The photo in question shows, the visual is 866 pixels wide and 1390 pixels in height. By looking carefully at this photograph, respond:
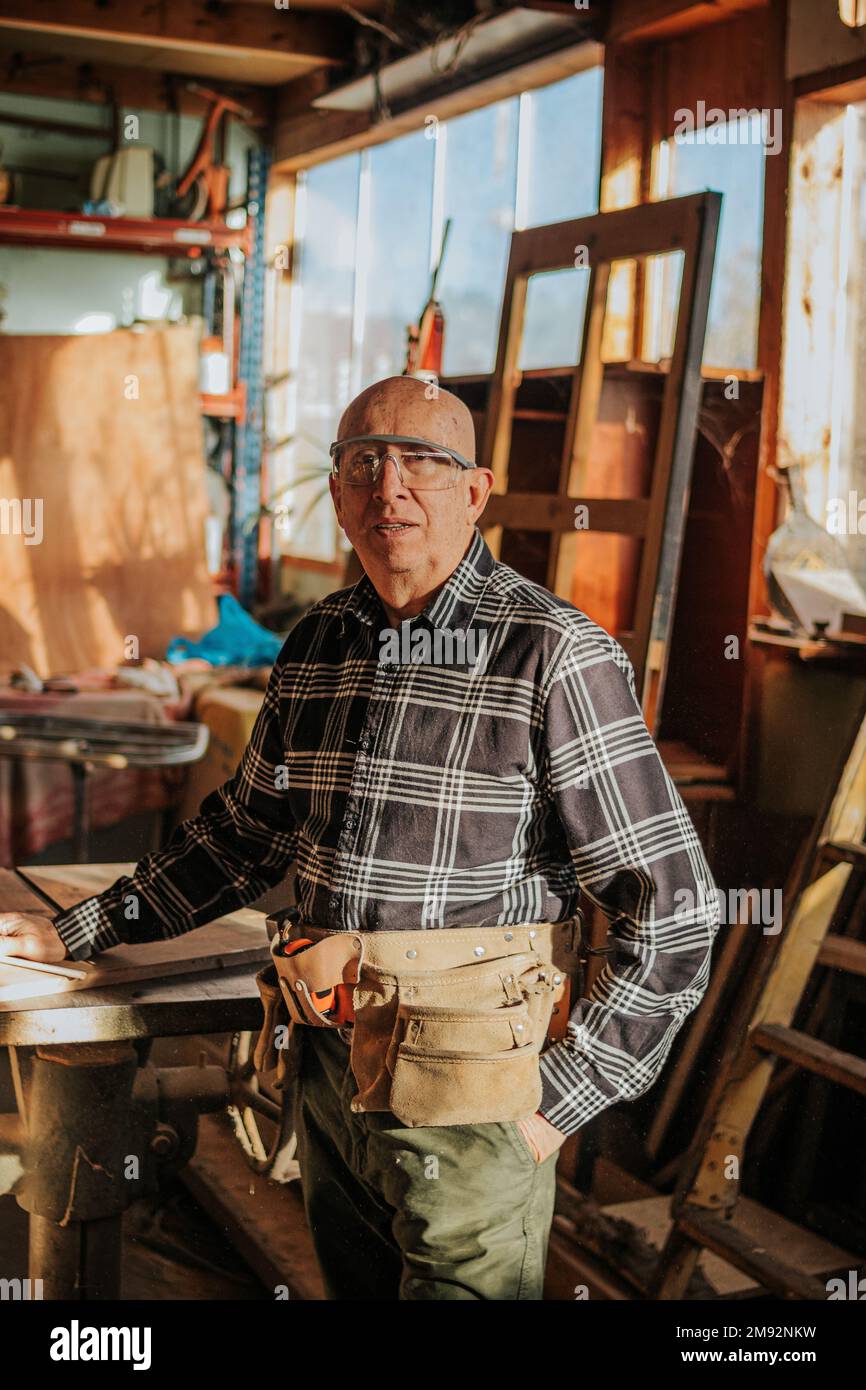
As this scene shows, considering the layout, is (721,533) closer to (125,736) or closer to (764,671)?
(764,671)

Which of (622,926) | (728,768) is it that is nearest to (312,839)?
(622,926)

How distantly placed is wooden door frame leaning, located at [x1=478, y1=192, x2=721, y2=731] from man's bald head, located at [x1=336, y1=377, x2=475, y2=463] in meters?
1.35

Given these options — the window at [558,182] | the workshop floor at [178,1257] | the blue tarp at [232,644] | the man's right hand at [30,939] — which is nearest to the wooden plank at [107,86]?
the window at [558,182]

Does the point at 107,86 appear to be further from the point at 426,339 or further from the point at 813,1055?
the point at 813,1055

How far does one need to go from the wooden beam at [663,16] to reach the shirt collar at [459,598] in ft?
8.67

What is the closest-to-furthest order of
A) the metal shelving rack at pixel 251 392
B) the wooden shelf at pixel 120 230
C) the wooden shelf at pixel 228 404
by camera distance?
the wooden shelf at pixel 120 230 < the wooden shelf at pixel 228 404 < the metal shelving rack at pixel 251 392

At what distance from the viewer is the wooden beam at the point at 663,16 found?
12.7ft

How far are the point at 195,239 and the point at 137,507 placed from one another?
134cm

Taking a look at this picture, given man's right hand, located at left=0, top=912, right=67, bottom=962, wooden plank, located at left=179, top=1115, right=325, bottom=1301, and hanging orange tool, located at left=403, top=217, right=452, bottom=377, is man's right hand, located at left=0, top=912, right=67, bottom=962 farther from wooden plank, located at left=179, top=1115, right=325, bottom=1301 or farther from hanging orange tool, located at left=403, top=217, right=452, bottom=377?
hanging orange tool, located at left=403, top=217, right=452, bottom=377

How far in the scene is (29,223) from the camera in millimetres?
6629

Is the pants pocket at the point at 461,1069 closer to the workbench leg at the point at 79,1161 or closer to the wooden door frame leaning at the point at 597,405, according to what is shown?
the workbench leg at the point at 79,1161

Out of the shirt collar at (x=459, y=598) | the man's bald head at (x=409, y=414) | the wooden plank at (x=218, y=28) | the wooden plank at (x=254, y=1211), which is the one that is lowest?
the wooden plank at (x=254, y=1211)

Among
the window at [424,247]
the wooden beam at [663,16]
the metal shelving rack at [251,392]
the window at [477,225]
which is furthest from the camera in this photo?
the metal shelving rack at [251,392]

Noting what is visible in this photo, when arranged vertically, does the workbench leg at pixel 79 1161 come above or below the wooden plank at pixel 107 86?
below
